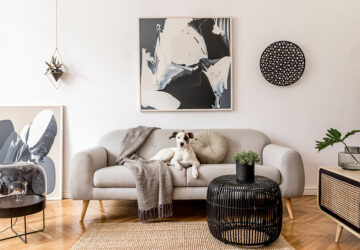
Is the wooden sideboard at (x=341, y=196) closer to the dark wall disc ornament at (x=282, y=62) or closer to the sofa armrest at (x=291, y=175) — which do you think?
the sofa armrest at (x=291, y=175)

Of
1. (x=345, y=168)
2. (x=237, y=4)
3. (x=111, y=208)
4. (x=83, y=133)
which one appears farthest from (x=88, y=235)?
(x=237, y=4)

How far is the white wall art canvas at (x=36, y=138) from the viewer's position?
Answer: 3592 millimetres

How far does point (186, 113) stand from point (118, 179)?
54.2 inches

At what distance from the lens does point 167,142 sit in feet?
11.1

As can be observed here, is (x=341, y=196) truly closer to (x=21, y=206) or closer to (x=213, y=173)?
(x=213, y=173)

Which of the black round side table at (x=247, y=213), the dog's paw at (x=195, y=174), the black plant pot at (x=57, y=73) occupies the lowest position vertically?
the black round side table at (x=247, y=213)

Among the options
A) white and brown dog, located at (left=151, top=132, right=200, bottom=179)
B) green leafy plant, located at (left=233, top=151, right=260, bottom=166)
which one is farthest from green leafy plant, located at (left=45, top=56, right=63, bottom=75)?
green leafy plant, located at (left=233, top=151, right=260, bottom=166)

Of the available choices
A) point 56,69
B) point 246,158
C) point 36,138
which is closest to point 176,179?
point 246,158

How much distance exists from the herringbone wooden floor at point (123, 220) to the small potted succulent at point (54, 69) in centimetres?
157

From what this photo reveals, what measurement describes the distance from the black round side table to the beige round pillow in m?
0.93

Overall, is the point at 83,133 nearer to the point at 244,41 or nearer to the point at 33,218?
the point at 33,218

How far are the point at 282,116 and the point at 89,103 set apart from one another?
2504 mm

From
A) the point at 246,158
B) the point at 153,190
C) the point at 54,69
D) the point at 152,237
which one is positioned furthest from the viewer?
the point at 54,69

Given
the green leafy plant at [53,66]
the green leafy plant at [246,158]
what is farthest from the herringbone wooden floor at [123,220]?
the green leafy plant at [53,66]
